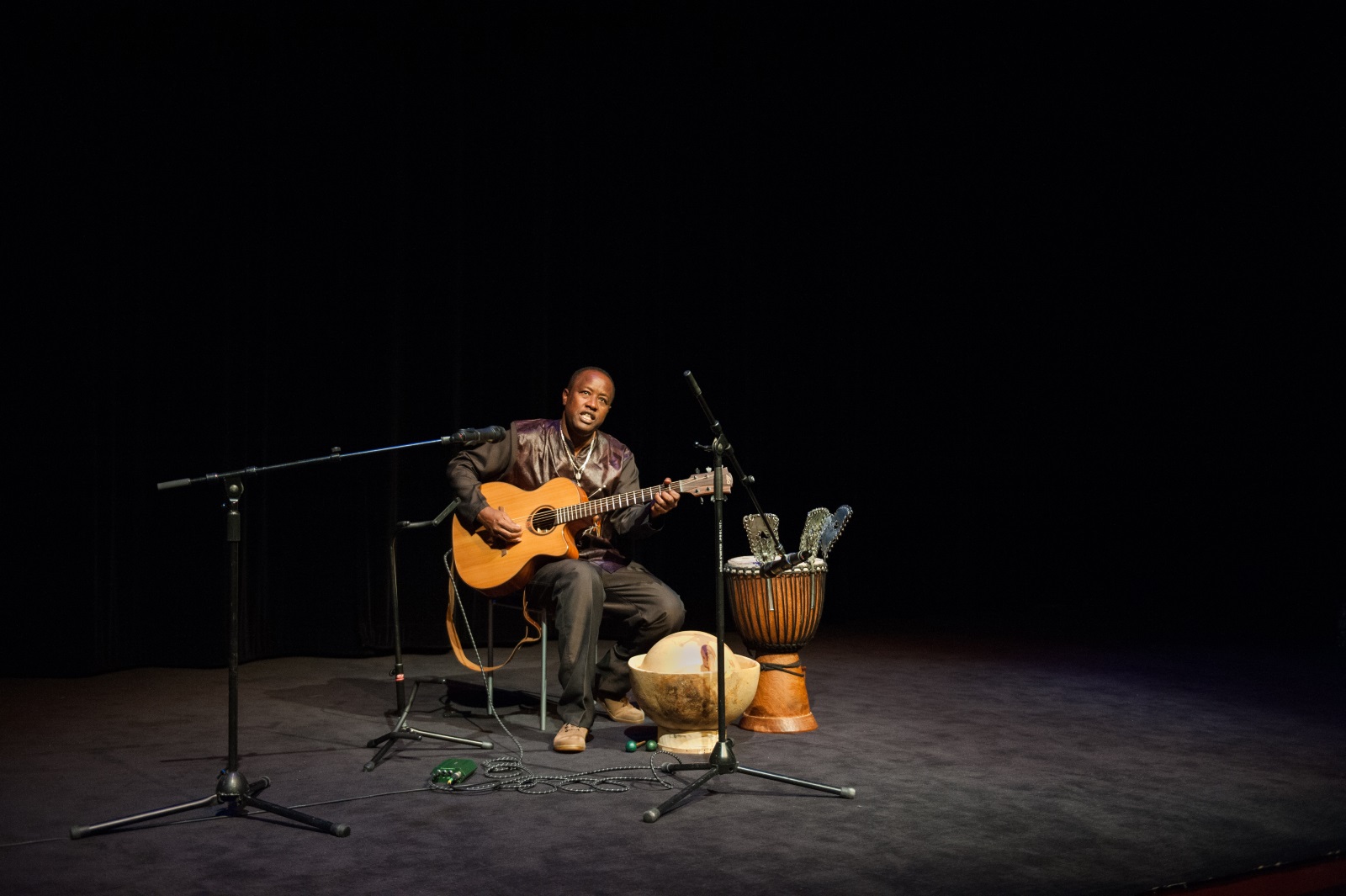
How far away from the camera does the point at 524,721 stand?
4223 mm

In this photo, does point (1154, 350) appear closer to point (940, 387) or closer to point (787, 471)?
point (940, 387)

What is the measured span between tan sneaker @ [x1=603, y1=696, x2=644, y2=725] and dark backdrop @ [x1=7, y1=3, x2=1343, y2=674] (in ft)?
5.45

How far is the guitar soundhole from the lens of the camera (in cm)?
407

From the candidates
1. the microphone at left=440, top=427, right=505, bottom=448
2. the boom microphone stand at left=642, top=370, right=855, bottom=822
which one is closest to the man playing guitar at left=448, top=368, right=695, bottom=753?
the boom microphone stand at left=642, top=370, right=855, bottom=822

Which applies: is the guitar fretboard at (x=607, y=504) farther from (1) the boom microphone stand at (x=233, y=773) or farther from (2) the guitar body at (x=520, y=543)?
(1) the boom microphone stand at (x=233, y=773)

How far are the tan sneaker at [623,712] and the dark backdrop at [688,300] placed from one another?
166 cm

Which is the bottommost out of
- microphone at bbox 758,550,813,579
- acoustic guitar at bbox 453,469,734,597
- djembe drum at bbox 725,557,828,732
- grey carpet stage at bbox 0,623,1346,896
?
grey carpet stage at bbox 0,623,1346,896

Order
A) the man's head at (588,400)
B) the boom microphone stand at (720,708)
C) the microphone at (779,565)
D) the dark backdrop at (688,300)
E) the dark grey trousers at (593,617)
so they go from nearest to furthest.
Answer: the boom microphone stand at (720,708) → the dark grey trousers at (593,617) → the microphone at (779,565) → the man's head at (588,400) → the dark backdrop at (688,300)

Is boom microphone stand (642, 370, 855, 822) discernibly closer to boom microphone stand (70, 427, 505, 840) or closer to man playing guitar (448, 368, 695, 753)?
man playing guitar (448, 368, 695, 753)

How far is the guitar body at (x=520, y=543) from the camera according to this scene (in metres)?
4.05

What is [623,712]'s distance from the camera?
425cm

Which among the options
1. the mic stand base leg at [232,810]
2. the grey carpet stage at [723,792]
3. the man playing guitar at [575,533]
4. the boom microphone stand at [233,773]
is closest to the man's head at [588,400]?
the man playing guitar at [575,533]

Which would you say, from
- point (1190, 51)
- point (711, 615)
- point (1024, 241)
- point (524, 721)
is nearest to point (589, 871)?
point (524, 721)

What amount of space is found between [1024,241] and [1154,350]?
113 centimetres
